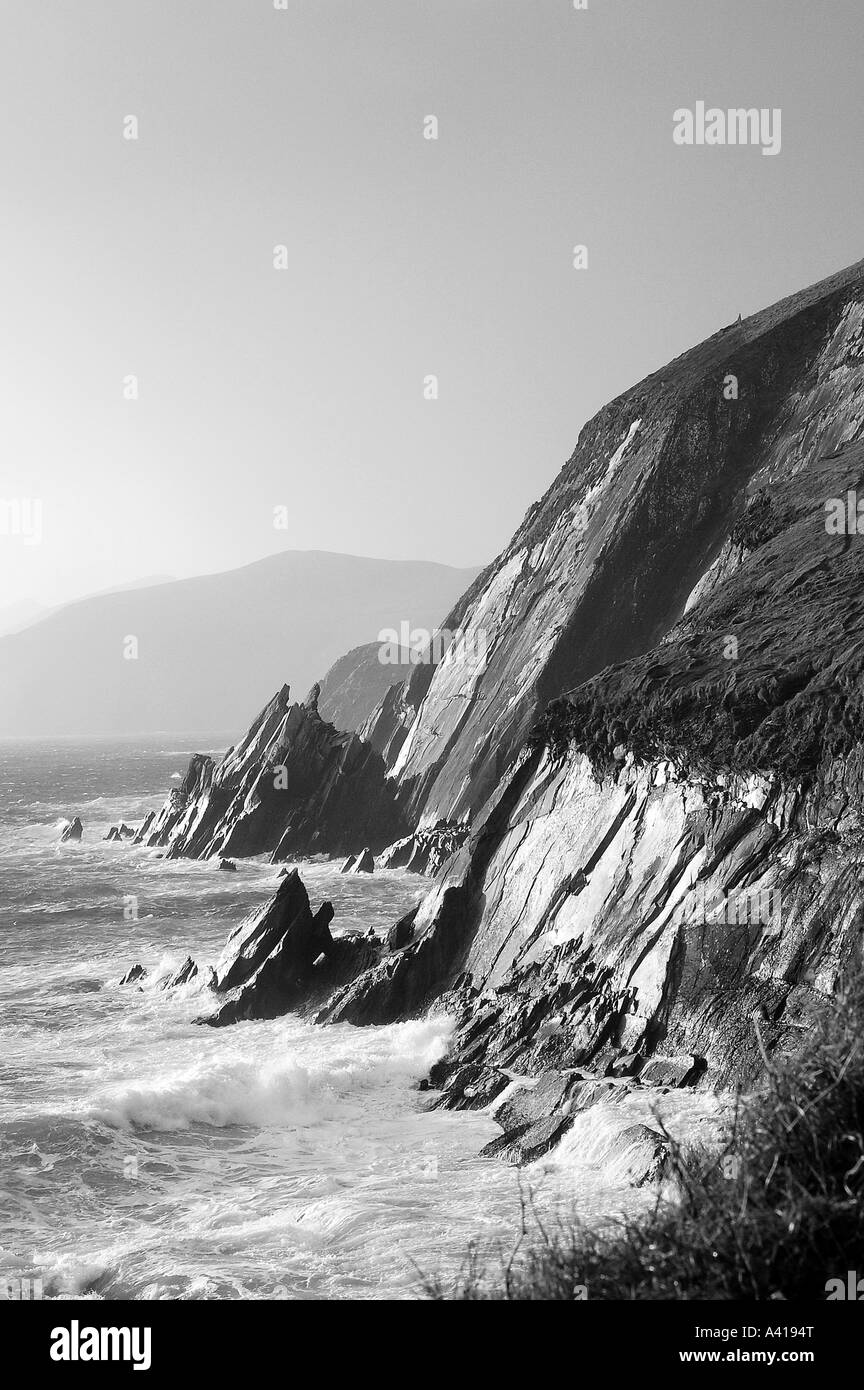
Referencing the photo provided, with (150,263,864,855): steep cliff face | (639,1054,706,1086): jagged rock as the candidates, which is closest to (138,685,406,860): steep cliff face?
(150,263,864,855): steep cliff face

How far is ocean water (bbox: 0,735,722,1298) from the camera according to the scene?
532 inches

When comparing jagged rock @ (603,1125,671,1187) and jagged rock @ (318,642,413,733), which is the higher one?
jagged rock @ (318,642,413,733)

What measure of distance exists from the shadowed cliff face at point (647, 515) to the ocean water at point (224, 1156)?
67.2 ft

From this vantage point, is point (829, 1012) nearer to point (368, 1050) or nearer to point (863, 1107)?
point (863, 1107)

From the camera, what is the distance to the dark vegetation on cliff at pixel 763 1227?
7129 millimetres

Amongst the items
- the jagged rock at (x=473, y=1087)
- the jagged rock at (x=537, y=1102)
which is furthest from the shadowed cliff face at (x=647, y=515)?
the jagged rock at (x=537, y=1102)

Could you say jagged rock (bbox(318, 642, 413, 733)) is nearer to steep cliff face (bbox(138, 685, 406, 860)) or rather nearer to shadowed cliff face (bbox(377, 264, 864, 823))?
steep cliff face (bbox(138, 685, 406, 860))

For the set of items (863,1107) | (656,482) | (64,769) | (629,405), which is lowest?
(64,769)

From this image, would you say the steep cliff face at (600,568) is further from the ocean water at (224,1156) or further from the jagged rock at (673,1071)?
the jagged rock at (673,1071)

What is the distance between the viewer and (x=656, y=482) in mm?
49188

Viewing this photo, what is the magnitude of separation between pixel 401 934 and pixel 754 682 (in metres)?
11.1

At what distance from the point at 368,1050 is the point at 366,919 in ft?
47.9

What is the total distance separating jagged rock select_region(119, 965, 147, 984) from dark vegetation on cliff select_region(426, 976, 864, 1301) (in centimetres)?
2378
